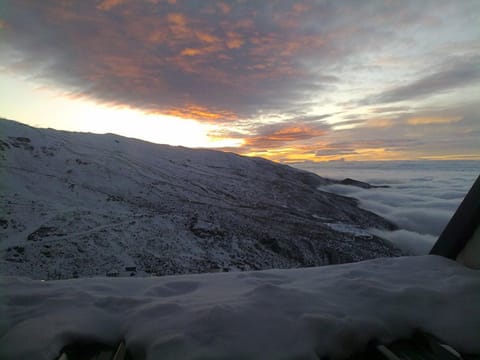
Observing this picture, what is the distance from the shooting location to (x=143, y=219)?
14.8 m

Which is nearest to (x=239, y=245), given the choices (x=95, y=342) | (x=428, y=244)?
(x=95, y=342)

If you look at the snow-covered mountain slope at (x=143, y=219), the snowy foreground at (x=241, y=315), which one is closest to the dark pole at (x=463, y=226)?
the snowy foreground at (x=241, y=315)

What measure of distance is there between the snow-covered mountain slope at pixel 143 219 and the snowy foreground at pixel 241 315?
8246 millimetres

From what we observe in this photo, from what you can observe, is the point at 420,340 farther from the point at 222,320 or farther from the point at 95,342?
the point at 95,342

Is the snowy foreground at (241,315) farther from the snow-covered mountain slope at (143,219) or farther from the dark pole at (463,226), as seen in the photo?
the snow-covered mountain slope at (143,219)

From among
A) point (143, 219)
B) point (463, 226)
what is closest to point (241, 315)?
point (463, 226)

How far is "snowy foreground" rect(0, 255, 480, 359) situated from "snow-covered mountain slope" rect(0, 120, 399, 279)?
27.1 feet

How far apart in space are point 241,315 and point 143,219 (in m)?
13.6

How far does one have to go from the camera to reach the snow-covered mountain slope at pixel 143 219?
11047 mm

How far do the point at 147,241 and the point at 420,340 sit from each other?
12182 mm

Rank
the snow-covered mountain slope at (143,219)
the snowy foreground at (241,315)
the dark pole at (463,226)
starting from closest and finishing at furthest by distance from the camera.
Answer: the snowy foreground at (241,315)
the dark pole at (463,226)
the snow-covered mountain slope at (143,219)

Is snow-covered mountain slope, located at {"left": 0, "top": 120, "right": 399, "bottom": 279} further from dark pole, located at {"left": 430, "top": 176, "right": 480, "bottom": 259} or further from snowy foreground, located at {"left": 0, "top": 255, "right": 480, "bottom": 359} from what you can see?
dark pole, located at {"left": 430, "top": 176, "right": 480, "bottom": 259}

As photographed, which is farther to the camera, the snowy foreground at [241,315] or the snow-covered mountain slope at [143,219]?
the snow-covered mountain slope at [143,219]

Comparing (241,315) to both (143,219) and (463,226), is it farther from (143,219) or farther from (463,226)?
(143,219)
